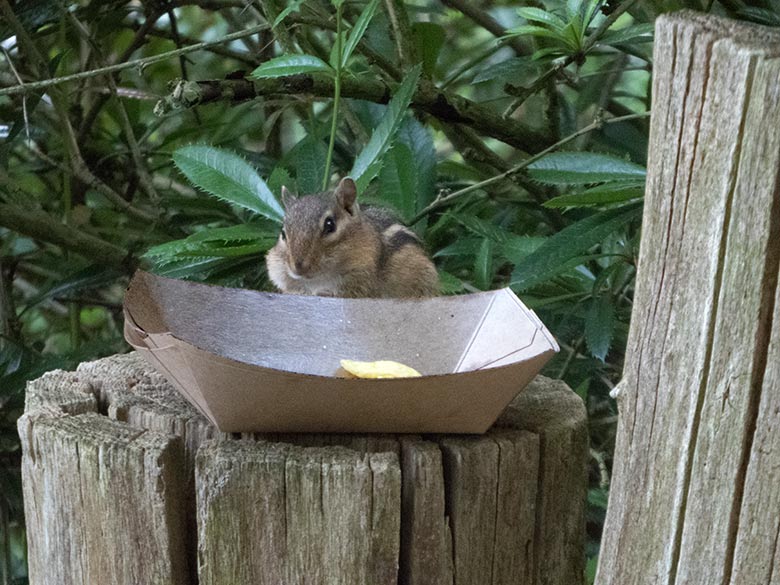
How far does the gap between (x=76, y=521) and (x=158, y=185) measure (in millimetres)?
2396

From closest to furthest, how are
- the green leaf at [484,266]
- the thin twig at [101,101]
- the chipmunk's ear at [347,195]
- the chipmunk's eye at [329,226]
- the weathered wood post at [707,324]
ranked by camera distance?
the weathered wood post at [707,324]
the green leaf at [484,266]
the chipmunk's ear at [347,195]
the chipmunk's eye at [329,226]
the thin twig at [101,101]

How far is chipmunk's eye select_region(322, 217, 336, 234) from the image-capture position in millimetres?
3025

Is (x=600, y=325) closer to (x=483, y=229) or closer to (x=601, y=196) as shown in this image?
(x=483, y=229)

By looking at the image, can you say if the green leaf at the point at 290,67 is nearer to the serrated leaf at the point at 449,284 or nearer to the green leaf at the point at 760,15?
the serrated leaf at the point at 449,284

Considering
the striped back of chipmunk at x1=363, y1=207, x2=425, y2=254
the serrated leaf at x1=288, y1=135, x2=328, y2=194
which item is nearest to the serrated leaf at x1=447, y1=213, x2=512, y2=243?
the striped back of chipmunk at x1=363, y1=207, x2=425, y2=254

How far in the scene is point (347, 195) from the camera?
9.66ft

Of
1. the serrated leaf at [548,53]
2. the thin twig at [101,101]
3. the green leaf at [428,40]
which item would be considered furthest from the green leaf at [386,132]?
the thin twig at [101,101]

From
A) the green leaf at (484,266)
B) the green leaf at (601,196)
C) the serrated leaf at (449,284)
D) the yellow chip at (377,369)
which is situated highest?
the green leaf at (601,196)

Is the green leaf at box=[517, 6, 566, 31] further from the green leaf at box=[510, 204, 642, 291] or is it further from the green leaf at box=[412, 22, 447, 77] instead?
the green leaf at box=[412, 22, 447, 77]

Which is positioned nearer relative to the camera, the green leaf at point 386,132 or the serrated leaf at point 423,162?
the green leaf at point 386,132

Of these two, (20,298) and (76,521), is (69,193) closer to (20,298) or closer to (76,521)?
(20,298)

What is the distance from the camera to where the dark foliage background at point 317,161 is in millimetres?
2492

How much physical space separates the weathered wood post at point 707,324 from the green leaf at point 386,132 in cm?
110

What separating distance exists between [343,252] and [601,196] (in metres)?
1.00
